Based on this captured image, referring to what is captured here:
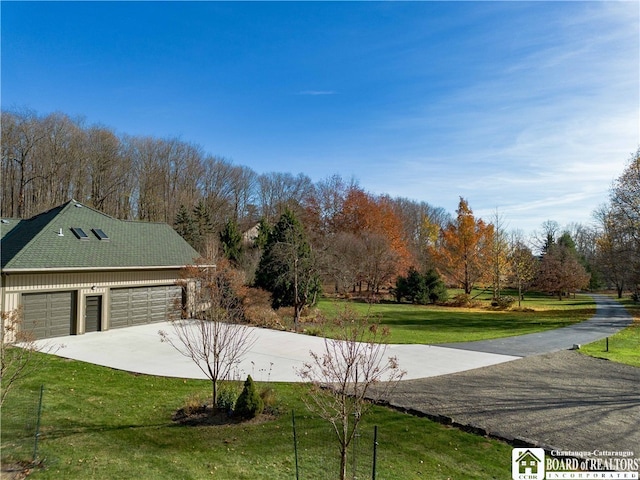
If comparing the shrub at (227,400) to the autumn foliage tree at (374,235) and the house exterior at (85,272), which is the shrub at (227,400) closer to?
the house exterior at (85,272)

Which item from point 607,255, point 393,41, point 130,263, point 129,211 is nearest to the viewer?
point 393,41

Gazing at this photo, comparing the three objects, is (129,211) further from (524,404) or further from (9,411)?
(524,404)

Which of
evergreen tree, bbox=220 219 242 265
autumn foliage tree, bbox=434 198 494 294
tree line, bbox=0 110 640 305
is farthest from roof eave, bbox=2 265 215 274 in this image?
autumn foliage tree, bbox=434 198 494 294

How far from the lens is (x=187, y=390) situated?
995cm

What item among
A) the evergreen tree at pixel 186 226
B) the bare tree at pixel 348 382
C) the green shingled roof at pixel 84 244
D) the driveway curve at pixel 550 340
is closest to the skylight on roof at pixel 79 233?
the green shingled roof at pixel 84 244

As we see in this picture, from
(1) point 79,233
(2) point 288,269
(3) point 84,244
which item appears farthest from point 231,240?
(3) point 84,244

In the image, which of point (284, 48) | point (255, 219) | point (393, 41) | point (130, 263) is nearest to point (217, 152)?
point (255, 219)

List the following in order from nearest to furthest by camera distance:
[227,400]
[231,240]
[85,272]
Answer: [227,400] < [85,272] < [231,240]

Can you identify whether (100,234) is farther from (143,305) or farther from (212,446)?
(212,446)

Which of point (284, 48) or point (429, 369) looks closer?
point (429, 369)


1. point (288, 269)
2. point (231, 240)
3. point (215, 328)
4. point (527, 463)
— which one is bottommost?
point (527, 463)

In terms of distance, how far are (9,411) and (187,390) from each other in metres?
3.56

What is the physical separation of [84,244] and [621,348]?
2389 centimetres

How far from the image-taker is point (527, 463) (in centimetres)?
645
